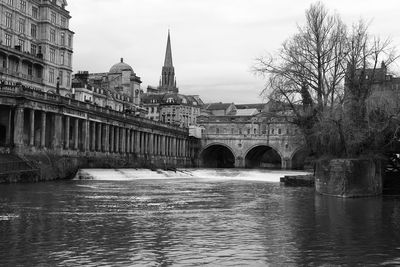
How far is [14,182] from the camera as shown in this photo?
45188 mm

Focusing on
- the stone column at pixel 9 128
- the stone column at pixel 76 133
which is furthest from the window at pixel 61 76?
the stone column at pixel 9 128

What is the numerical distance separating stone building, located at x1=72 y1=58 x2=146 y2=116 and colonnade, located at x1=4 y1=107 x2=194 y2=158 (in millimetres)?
14133

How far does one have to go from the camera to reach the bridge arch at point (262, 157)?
124588 millimetres

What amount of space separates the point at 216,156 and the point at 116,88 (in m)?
30.6

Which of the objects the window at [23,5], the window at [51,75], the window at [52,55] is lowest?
the window at [51,75]

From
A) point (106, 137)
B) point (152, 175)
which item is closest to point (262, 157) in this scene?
point (106, 137)

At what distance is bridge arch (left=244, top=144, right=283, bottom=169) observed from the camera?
124588 mm

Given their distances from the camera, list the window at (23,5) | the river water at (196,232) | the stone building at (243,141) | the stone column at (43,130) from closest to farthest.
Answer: the river water at (196,232) < the stone column at (43,130) < the window at (23,5) < the stone building at (243,141)

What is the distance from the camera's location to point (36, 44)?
82812 millimetres

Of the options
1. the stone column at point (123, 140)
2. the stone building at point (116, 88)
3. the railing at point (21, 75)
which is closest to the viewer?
the railing at point (21, 75)

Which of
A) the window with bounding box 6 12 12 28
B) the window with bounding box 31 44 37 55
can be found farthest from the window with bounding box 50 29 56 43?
the window with bounding box 6 12 12 28

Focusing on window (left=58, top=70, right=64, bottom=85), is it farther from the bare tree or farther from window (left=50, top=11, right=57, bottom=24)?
the bare tree

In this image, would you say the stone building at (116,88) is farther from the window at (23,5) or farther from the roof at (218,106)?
the roof at (218,106)

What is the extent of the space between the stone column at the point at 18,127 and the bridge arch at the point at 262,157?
239 ft
